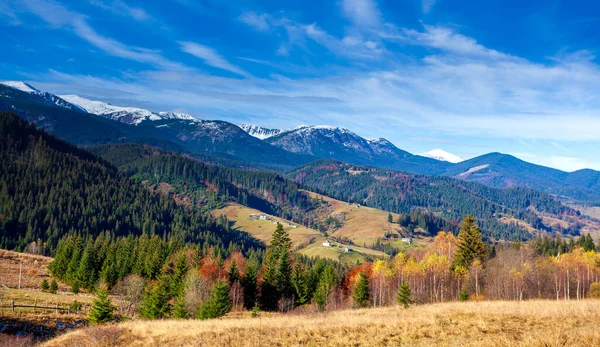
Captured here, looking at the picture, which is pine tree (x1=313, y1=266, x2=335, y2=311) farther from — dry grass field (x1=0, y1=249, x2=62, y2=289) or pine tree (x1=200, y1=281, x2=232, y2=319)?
dry grass field (x1=0, y1=249, x2=62, y2=289)

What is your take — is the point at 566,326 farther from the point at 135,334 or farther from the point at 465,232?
the point at 465,232

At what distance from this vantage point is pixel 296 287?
93750 mm

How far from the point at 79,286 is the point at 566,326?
343 ft

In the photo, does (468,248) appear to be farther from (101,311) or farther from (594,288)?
(101,311)

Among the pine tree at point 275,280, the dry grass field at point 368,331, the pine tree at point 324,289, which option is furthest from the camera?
the pine tree at point 275,280

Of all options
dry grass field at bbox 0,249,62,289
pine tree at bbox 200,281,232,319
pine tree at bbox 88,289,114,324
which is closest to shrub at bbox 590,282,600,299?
pine tree at bbox 200,281,232,319

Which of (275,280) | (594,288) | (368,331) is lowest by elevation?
(275,280)

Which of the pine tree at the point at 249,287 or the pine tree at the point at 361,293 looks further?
the pine tree at the point at 249,287

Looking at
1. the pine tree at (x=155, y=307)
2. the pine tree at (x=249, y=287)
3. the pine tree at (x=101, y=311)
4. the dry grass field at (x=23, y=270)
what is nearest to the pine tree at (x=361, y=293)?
the pine tree at (x=249, y=287)

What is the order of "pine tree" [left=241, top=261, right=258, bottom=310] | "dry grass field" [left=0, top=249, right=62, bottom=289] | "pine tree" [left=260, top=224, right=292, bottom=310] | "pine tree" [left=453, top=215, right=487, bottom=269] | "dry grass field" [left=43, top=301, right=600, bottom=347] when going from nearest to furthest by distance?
"dry grass field" [left=43, top=301, right=600, bottom=347] < "pine tree" [left=453, top=215, right=487, bottom=269] < "pine tree" [left=241, top=261, right=258, bottom=310] < "dry grass field" [left=0, top=249, right=62, bottom=289] < "pine tree" [left=260, top=224, right=292, bottom=310]

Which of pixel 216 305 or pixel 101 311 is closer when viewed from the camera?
pixel 101 311

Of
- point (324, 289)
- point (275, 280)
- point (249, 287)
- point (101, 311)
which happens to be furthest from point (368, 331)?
point (275, 280)

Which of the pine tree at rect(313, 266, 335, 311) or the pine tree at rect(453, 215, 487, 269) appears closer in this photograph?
the pine tree at rect(453, 215, 487, 269)

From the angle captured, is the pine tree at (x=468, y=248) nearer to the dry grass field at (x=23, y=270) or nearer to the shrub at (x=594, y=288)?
A: the shrub at (x=594, y=288)
